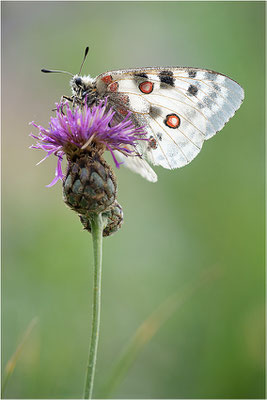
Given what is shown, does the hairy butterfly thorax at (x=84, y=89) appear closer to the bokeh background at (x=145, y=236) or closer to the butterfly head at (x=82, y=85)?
the butterfly head at (x=82, y=85)

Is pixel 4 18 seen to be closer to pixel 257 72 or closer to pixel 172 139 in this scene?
pixel 257 72

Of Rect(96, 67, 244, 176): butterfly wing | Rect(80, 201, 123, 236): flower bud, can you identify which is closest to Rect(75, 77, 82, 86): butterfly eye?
Rect(96, 67, 244, 176): butterfly wing

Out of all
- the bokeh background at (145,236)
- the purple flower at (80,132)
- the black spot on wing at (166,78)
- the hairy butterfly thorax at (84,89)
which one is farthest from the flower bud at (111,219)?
the black spot on wing at (166,78)

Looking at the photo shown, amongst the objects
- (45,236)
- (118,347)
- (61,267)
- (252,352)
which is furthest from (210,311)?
(45,236)

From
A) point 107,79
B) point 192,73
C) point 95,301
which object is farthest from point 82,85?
point 95,301

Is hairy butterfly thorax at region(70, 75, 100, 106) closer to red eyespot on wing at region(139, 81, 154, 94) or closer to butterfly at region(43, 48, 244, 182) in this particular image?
butterfly at region(43, 48, 244, 182)

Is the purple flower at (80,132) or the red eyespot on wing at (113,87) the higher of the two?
the red eyespot on wing at (113,87)

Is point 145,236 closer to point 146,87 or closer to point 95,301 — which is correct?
point 146,87
